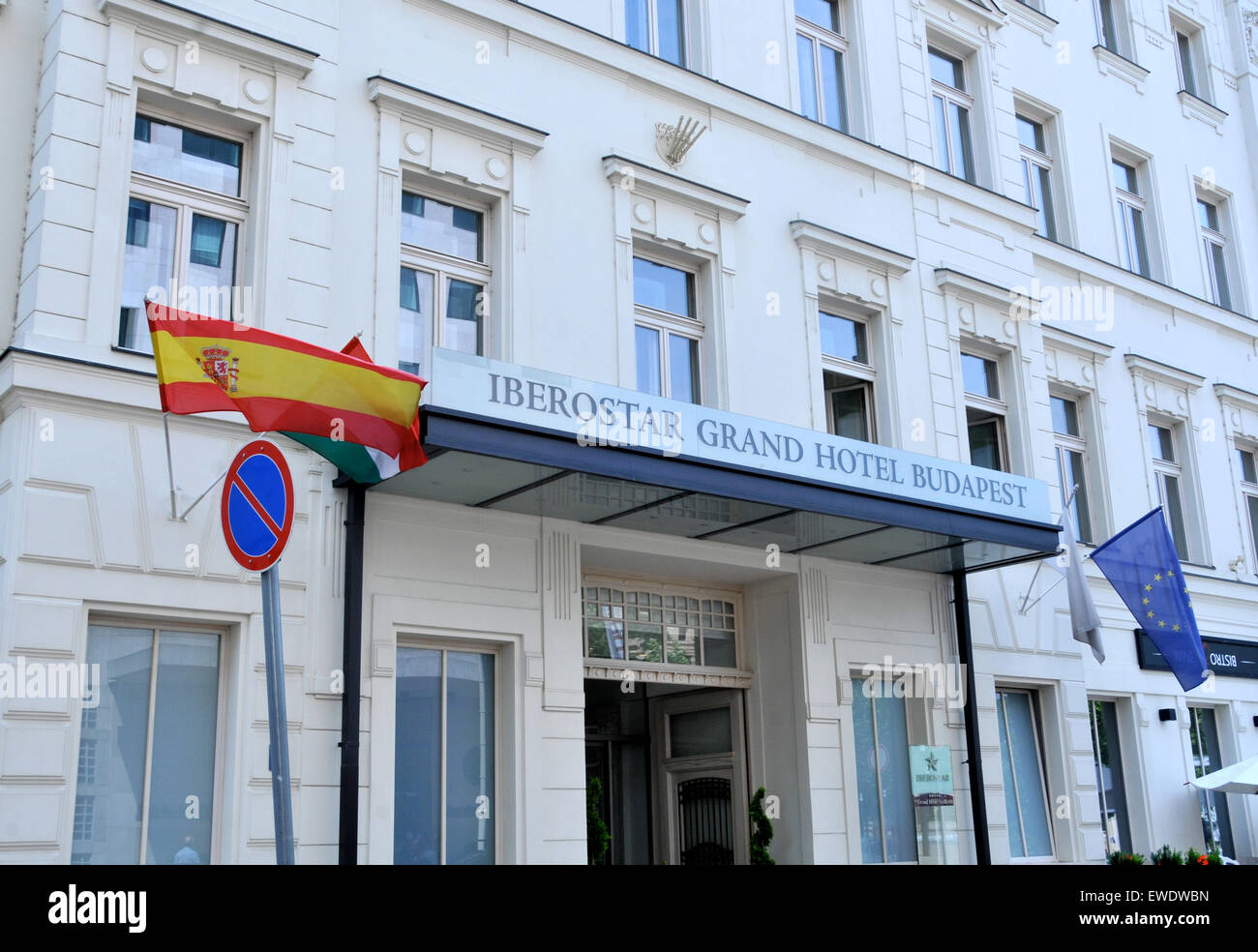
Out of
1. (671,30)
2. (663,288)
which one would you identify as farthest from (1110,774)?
(671,30)

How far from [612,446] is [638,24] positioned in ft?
18.3

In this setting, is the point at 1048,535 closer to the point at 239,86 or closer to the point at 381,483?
the point at 381,483

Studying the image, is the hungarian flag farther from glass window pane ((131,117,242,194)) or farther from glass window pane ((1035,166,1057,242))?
glass window pane ((1035,166,1057,242))

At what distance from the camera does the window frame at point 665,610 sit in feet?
35.5

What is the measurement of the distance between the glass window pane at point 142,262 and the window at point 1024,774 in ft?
30.1

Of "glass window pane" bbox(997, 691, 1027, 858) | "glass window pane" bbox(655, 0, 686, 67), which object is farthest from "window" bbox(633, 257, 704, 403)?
"glass window pane" bbox(997, 691, 1027, 858)

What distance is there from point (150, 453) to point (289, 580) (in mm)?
1215

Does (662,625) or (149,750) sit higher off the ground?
(662,625)

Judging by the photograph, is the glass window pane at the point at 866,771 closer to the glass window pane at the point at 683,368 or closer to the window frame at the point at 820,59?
the glass window pane at the point at 683,368

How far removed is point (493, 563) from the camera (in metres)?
9.63

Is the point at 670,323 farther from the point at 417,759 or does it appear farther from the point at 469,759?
the point at 417,759

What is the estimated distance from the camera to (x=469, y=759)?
940 centimetres

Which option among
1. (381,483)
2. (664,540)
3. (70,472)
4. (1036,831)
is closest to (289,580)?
(381,483)

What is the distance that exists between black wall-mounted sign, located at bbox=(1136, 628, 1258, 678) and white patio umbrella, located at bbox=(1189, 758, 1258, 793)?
1715mm
